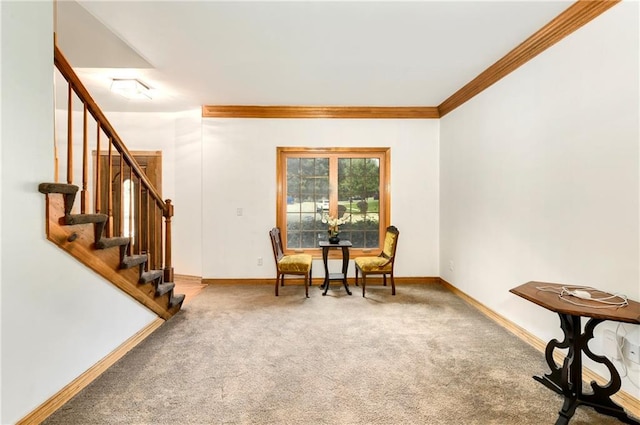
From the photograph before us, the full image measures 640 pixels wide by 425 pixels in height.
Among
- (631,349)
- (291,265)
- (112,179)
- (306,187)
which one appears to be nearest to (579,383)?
(631,349)

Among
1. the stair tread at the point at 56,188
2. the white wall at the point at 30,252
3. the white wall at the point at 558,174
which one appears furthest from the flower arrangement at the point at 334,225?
the stair tread at the point at 56,188

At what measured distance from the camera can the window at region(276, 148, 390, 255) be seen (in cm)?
514

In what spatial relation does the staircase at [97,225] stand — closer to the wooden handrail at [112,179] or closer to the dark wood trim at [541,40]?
the wooden handrail at [112,179]

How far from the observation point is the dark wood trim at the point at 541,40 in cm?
229

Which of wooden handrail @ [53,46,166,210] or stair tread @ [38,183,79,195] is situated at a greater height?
wooden handrail @ [53,46,166,210]

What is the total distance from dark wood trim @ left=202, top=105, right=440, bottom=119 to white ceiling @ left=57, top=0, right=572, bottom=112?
564mm

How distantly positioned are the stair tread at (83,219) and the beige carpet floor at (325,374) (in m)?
1.14

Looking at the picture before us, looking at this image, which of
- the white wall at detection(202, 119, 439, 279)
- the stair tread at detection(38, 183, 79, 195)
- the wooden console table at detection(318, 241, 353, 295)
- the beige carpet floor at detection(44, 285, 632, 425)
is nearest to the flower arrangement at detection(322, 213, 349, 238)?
the wooden console table at detection(318, 241, 353, 295)

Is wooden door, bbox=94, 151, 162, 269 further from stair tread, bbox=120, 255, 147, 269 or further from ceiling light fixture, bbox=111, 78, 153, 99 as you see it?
stair tread, bbox=120, 255, 147, 269

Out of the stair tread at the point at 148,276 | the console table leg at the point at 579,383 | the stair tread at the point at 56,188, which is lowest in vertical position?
the console table leg at the point at 579,383

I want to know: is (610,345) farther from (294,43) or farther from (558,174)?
(294,43)

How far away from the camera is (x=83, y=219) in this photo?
2.17m

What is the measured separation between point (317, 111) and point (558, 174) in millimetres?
3306

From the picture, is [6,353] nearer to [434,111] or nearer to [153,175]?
[153,175]
